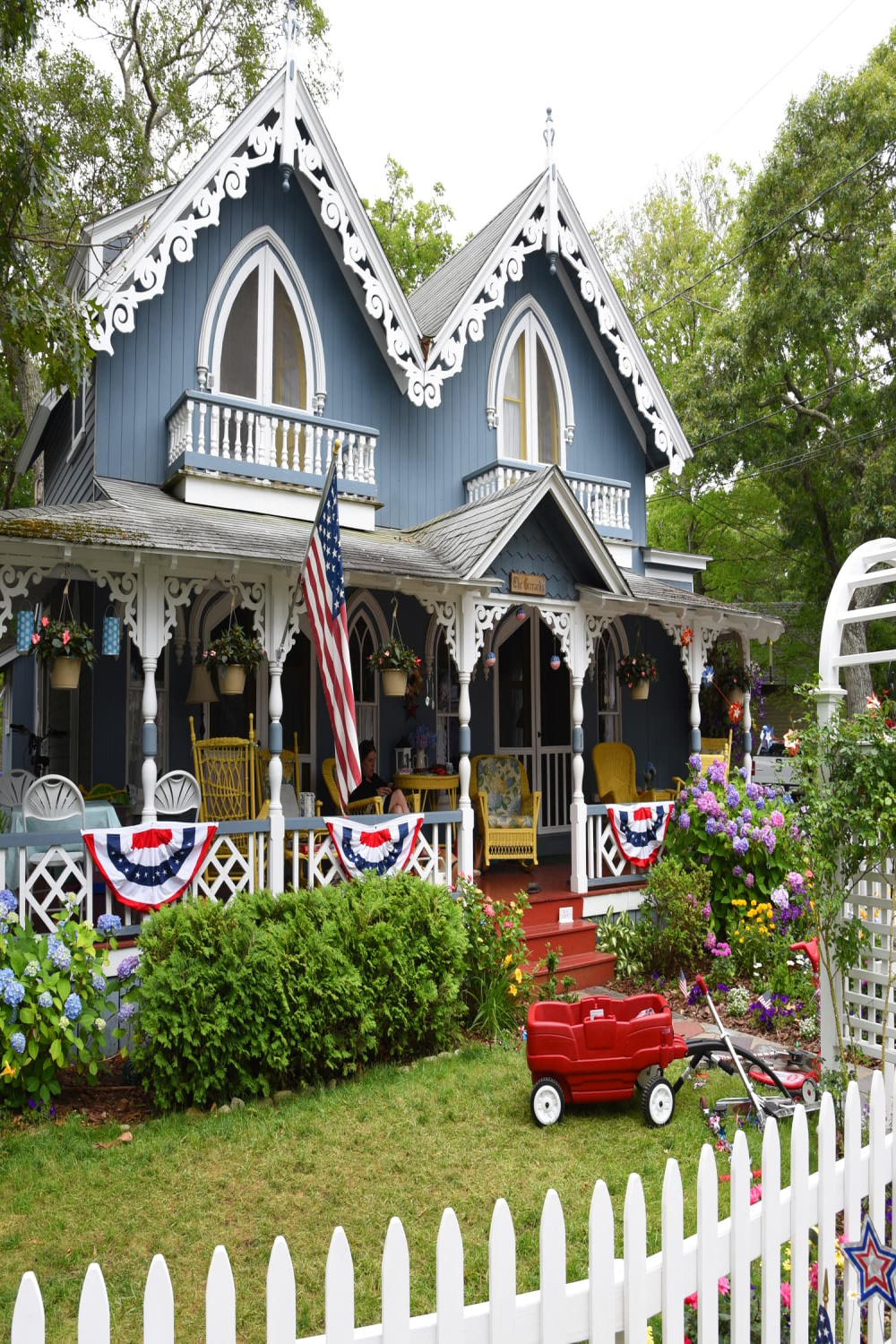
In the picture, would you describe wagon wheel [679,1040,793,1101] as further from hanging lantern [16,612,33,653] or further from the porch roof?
hanging lantern [16,612,33,653]

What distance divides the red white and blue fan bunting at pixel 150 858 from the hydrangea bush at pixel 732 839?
16.5 feet

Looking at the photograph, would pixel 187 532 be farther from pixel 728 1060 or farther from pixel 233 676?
pixel 728 1060

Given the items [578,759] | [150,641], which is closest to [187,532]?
[150,641]

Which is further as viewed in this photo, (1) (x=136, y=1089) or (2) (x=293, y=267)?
(2) (x=293, y=267)

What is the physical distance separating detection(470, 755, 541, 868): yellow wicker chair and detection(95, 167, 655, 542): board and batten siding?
3305mm

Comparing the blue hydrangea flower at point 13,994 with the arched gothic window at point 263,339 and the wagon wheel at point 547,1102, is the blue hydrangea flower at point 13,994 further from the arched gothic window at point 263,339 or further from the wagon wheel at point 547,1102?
the arched gothic window at point 263,339

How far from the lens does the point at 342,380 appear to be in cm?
1150

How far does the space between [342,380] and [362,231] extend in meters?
Answer: 1.68

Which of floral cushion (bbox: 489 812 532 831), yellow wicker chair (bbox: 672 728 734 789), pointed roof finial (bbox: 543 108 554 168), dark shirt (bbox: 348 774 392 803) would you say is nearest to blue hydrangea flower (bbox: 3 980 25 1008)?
dark shirt (bbox: 348 774 392 803)

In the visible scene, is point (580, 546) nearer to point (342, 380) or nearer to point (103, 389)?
point (342, 380)

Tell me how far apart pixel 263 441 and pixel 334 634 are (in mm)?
4074

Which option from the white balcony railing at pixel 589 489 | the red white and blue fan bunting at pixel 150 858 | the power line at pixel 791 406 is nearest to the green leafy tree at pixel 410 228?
the power line at pixel 791 406

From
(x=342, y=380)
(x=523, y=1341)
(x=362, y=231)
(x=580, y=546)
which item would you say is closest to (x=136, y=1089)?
(x=523, y=1341)

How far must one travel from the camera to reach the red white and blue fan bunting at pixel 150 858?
7090 mm
